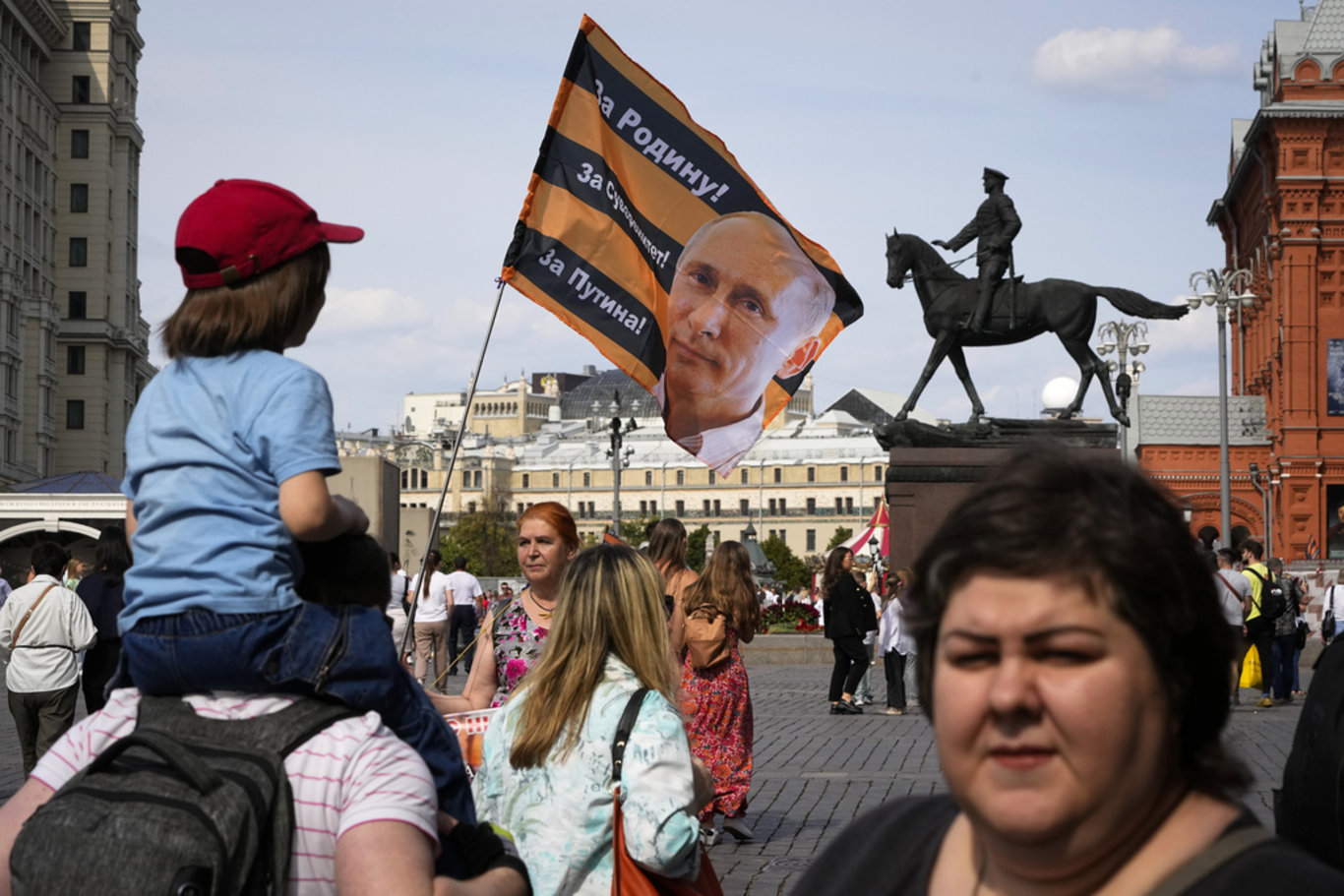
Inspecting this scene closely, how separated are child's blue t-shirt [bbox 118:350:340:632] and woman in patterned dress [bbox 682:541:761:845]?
22.7ft

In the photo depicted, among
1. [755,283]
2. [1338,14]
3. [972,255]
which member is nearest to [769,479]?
[1338,14]

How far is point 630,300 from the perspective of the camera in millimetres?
10180

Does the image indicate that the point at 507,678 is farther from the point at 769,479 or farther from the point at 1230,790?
the point at 769,479

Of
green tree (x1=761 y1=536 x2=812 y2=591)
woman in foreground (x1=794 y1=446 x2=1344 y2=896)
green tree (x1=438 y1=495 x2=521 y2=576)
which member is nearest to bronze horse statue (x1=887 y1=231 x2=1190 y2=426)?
woman in foreground (x1=794 y1=446 x2=1344 y2=896)

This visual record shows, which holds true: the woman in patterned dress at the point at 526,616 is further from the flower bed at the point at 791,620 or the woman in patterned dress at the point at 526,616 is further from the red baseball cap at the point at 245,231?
the flower bed at the point at 791,620

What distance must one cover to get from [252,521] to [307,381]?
0.23m

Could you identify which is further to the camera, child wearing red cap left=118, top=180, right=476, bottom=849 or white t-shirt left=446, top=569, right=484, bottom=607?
white t-shirt left=446, top=569, right=484, bottom=607

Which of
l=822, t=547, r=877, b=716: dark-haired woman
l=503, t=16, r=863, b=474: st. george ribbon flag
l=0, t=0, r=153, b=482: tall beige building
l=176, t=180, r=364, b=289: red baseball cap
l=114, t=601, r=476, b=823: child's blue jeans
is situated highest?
l=0, t=0, r=153, b=482: tall beige building

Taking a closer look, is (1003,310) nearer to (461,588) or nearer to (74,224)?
(461,588)

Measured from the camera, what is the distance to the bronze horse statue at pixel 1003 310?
25297 mm

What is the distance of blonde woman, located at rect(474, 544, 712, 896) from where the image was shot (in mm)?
4609

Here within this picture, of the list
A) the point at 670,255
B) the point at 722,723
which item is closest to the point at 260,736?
the point at 722,723

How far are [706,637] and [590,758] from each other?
526 cm

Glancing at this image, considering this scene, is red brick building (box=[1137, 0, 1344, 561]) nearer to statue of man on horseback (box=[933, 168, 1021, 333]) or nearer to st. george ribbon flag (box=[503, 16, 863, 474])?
statue of man on horseback (box=[933, 168, 1021, 333])
